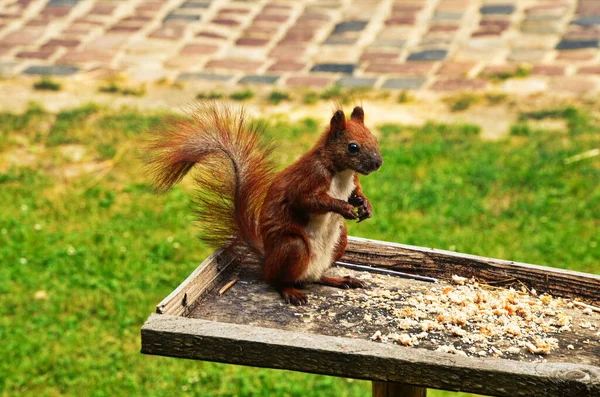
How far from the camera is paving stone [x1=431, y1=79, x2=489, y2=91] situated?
7.75 m

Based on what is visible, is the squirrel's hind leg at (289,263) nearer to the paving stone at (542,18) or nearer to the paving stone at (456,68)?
the paving stone at (456,68)

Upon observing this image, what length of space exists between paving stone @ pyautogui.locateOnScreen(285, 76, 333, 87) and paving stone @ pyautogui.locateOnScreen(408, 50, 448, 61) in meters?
0.97

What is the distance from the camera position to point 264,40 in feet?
29.7

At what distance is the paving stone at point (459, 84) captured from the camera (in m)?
7.75

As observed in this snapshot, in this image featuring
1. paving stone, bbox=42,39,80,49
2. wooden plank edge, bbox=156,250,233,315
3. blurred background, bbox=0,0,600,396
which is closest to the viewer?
wooden plank edge, bbox=156,250,233,315

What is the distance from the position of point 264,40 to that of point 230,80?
45.3 inches

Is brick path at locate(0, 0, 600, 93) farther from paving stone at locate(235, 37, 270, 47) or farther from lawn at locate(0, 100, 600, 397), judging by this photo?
lawn at locate(0, 100, 600, 397)

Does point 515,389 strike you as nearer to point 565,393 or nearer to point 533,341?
point 565,393

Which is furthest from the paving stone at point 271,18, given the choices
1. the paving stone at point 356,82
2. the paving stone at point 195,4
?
the paving stone at point 356,82

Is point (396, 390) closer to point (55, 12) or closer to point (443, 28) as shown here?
point (443, 28)

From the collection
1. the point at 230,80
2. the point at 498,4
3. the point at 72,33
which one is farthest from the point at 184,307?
the point at 498,4

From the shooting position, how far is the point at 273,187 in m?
2.76

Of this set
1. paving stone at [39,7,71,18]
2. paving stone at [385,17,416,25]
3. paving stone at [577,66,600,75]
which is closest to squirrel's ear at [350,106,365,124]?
paving stone at [577,66,600,75]

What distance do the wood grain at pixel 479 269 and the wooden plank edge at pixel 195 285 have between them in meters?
0.48
